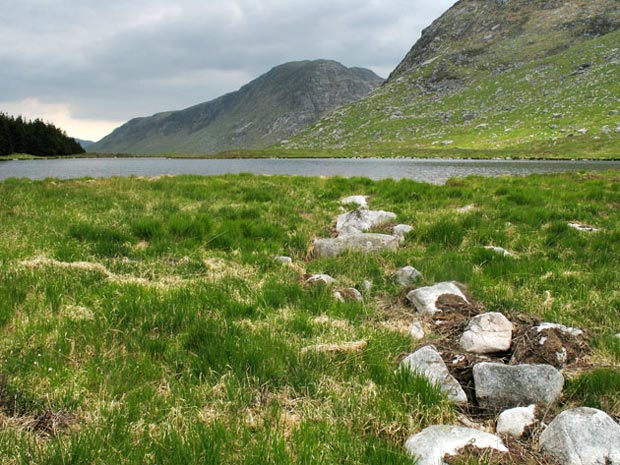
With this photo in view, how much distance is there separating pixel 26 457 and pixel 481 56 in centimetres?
22327

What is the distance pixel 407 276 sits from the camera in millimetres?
8375

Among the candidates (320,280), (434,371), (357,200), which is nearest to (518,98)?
(357,200)

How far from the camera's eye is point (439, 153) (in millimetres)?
111875

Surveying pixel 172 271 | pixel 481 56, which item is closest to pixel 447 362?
pixel 172 271

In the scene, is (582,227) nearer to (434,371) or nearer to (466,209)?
(466,209)

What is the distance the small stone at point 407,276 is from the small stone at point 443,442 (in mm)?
4678

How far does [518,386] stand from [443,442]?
1521 mm

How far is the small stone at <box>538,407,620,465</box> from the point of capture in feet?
10.8

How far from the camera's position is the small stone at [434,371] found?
435 cm

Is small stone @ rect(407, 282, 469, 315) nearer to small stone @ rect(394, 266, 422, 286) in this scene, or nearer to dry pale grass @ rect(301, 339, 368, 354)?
small stone @ rect(394, 266, 422, 286)

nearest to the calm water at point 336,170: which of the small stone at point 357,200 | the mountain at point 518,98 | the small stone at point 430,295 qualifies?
the small stone at point 357,200

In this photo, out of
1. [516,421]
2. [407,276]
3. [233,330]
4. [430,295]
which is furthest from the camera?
[407,276]

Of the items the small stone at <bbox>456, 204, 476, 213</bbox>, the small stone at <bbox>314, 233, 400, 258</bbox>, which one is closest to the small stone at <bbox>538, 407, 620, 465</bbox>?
the small stone at <bbox>314, 233, 400, 258</bbox>

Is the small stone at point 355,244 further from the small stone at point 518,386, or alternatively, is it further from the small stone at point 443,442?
the small stone at point 443,442
